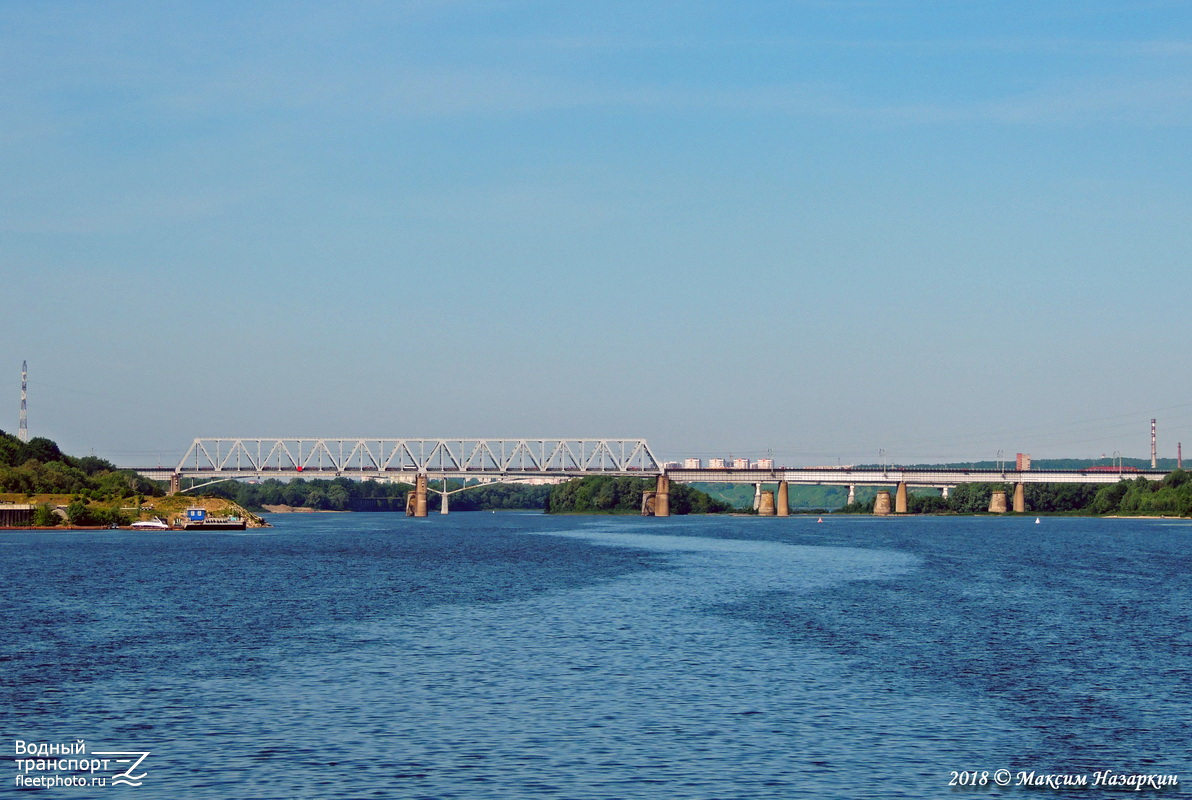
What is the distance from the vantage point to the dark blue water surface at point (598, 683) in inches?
1340

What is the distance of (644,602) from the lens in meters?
82.9

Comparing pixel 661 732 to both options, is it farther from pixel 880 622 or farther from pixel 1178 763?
pixel 880 622

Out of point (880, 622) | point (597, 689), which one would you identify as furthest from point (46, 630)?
point (880, 622)

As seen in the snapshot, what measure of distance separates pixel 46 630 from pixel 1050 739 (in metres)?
47.6

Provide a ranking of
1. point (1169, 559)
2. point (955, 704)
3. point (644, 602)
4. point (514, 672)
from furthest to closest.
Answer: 1. point (1169, 559)
2. point (644, 602)
3. point (514, 672)
4. point (955, 704)

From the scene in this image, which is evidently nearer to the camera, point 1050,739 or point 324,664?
point 1050,739

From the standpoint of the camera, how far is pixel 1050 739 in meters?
38.1

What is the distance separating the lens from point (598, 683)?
4797 centimetres

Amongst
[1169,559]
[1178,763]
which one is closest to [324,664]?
[1178,763]

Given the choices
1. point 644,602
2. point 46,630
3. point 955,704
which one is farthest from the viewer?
point 644,602

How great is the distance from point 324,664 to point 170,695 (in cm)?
893

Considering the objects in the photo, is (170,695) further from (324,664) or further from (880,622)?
(880,622)

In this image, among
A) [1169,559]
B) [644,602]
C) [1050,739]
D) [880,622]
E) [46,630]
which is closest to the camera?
[1050,739]

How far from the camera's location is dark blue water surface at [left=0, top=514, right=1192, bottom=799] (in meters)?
34.0
